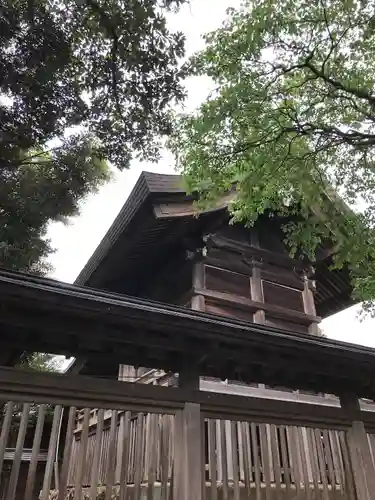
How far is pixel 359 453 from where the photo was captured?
564 centimetres

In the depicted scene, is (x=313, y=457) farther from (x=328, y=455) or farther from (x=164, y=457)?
(x=164, y=457)

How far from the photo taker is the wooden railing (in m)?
4.15

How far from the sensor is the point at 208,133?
730cm

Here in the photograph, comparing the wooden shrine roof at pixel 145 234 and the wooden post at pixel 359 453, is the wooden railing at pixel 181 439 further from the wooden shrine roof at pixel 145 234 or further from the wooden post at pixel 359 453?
the wooden shrine roof at pixel 145 234

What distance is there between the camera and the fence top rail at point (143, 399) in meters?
4.07

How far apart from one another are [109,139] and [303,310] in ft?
19.8

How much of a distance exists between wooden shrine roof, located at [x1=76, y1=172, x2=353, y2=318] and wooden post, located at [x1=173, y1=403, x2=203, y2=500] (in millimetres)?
4380

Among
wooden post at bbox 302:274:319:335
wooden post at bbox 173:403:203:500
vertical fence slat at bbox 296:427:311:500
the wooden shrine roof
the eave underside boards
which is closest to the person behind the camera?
the eave underside boards

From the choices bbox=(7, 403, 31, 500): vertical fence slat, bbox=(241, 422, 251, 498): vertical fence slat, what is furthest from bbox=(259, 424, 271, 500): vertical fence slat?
bbox=(7, 403, 31, 500): vertical fence slat

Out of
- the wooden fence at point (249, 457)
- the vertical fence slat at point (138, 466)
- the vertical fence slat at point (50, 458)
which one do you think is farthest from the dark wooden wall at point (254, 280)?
the vertical fence slat at point (50, 458)

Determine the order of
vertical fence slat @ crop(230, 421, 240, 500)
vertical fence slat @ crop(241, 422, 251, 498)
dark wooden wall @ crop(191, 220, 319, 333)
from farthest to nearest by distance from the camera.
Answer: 1. dark wooden wall @ crop(191, 220, 319, 333)
2. vertical fence slat @ crop(241, 422, 251, 498)
3. vertical fence slat @ crop(230, 421, 240, 500)

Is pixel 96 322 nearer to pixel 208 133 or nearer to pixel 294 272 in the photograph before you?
pixel 208 133

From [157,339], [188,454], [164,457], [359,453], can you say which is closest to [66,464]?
[164,457]

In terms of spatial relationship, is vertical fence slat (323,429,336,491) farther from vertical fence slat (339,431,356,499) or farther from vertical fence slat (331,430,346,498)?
vertical fence slat (339,431,356,499)
